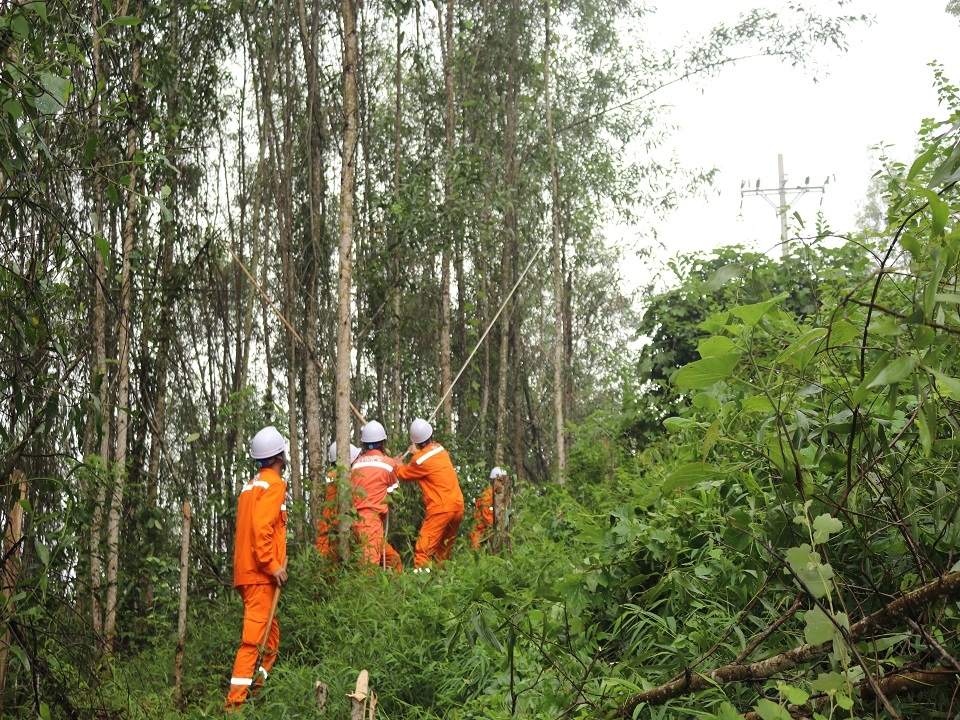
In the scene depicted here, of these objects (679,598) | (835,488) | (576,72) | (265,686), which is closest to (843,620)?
(835,488)

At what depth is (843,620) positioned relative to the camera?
206 cm

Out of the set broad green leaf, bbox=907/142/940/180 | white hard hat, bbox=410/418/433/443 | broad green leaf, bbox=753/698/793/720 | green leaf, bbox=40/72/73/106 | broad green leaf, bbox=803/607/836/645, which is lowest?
broad green leaf, bbox=753/698/793/720

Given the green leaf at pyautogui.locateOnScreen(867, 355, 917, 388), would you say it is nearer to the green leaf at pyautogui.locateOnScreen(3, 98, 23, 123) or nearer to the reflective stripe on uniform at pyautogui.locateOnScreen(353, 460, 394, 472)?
the green leaf at pyautogui.locateOnScreen(3, 98, 23, 123)

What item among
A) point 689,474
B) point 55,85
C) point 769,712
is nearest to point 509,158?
point 55,85

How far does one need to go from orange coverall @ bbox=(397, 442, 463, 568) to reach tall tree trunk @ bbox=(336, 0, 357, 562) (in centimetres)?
141

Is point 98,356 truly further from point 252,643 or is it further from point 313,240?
point 252,643

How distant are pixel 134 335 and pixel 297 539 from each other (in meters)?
2.47

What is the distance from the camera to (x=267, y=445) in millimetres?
7508

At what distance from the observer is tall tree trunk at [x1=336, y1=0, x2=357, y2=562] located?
27.2 ft

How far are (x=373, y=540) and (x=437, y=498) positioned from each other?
2.49 ft

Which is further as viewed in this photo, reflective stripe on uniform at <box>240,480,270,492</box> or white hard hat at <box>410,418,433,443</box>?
white hard hat at <box>410,418,433,443</box>

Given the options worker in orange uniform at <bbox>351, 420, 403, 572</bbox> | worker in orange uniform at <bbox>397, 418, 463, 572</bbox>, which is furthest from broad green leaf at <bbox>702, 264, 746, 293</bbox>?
worker in orange uniform at <bbox>397, 418, 463, 572</bbox>

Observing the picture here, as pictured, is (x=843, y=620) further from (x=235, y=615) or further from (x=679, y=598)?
(x=235, y=615)

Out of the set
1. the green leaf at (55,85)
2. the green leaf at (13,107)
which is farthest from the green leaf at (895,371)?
the green leaf at (13,107)
